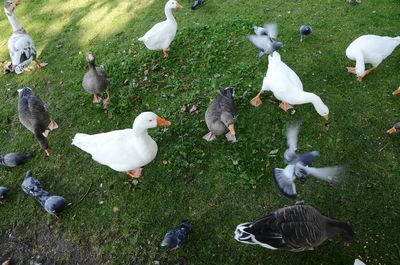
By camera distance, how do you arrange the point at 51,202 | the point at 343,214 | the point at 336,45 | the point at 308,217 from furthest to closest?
1. the point at 336,45
2. the point at 51,202
3. the point at 343,214
4. the point at 308,217

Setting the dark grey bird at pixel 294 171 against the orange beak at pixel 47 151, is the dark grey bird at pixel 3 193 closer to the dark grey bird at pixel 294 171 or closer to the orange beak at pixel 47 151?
the orange beak at pixel 47 151

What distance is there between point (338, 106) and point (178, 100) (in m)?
2.98

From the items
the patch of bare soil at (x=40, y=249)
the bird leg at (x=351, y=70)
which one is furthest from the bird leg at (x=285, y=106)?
the patch of bare soil at (x=40, y=249)

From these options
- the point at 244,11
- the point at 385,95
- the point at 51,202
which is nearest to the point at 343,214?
the point at 385,95

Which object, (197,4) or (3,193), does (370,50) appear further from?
(3,193)

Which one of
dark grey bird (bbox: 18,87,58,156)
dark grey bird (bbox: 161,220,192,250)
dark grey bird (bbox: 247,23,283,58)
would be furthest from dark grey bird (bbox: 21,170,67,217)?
dark grey bird (bbox: 247,23,283,58)

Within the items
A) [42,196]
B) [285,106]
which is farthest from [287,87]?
[42,196]

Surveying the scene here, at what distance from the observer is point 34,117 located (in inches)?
231

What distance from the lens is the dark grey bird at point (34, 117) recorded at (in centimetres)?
582

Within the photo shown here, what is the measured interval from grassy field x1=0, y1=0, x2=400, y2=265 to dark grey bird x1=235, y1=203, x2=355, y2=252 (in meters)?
0.50

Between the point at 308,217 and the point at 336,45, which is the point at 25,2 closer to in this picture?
the point at 336,45

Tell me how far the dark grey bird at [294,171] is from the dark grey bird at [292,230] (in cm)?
60

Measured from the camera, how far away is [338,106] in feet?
19.5

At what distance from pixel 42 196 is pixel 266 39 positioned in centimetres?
501
